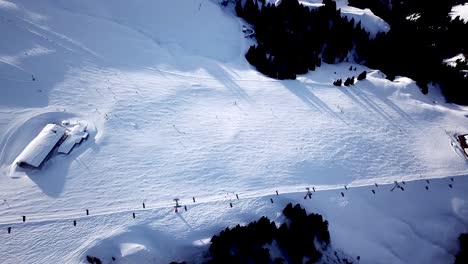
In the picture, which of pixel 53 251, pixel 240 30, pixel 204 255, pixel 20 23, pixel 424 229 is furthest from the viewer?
pixel 240 30

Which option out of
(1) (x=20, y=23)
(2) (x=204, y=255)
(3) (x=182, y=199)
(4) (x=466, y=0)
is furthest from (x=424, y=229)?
(4) (x=466, y=0)

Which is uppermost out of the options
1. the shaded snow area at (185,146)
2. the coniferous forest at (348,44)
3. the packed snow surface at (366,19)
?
the packed snow surface at (366,19)

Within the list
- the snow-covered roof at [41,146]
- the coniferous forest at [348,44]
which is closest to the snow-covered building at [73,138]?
the snow-covered roof at [41,146]

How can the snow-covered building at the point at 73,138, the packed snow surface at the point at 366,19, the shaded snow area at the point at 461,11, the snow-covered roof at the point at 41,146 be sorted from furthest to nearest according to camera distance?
the shaded snow area at the point at 461,11 < the packed snow surface at the point at 366,19 < the snow-covered building at the point at 73,138 < the snow-covered roof at the point at 41,146

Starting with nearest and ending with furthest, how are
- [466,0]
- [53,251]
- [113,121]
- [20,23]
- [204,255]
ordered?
[53,251], [204,255], [113,121], [20,23], [466,0]

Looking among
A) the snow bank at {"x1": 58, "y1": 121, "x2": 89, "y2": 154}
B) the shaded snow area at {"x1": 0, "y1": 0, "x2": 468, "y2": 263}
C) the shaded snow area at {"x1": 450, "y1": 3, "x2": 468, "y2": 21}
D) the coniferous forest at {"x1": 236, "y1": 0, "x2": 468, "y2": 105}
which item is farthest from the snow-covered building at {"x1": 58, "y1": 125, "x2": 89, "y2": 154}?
the shaded snow area at {"x1": 450, "y1": 3, "x2": 468, "y2": 21}

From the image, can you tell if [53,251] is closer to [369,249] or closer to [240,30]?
[369,249]

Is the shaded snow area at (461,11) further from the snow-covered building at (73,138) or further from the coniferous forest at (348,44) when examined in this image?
the snow-covered building at (73,138)

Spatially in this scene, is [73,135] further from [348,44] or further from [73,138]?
[348,44]
